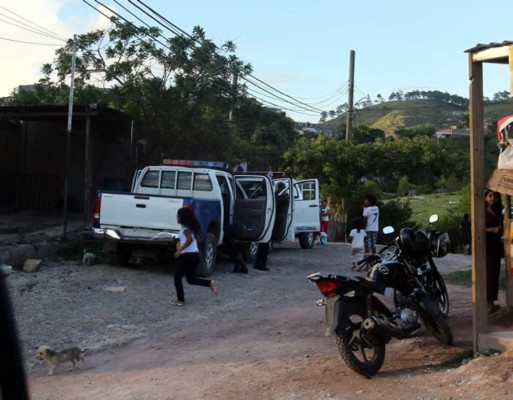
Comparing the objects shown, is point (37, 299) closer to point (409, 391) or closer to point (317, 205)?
point (409, 391)

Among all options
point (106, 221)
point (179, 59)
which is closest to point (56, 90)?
point (179, 59)

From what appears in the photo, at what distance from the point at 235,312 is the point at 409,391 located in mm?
4047

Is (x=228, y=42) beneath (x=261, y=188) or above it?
above

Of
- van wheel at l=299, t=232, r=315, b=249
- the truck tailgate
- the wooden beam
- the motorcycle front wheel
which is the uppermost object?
the wooden beam

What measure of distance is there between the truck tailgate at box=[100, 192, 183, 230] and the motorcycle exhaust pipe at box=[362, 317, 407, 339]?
18.5ft

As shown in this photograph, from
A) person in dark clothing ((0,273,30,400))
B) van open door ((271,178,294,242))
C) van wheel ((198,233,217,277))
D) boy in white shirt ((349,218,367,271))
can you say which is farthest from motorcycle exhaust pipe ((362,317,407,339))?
van open door ((271,178,294,242))

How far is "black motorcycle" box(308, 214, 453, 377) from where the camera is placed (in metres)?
5.67

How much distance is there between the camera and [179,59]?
20.0 meters

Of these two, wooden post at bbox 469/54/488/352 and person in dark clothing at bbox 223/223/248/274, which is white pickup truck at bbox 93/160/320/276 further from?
wooden post at bbox 469/54/488/352

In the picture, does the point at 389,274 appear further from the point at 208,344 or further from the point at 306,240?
the point at 306,240

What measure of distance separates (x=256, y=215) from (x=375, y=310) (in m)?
7.19

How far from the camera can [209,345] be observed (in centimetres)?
699

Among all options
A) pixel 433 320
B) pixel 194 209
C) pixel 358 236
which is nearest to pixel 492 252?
pixel 433 320

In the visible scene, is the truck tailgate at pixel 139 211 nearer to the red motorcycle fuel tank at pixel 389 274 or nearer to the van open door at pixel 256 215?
the van open door at pixel 256 215
